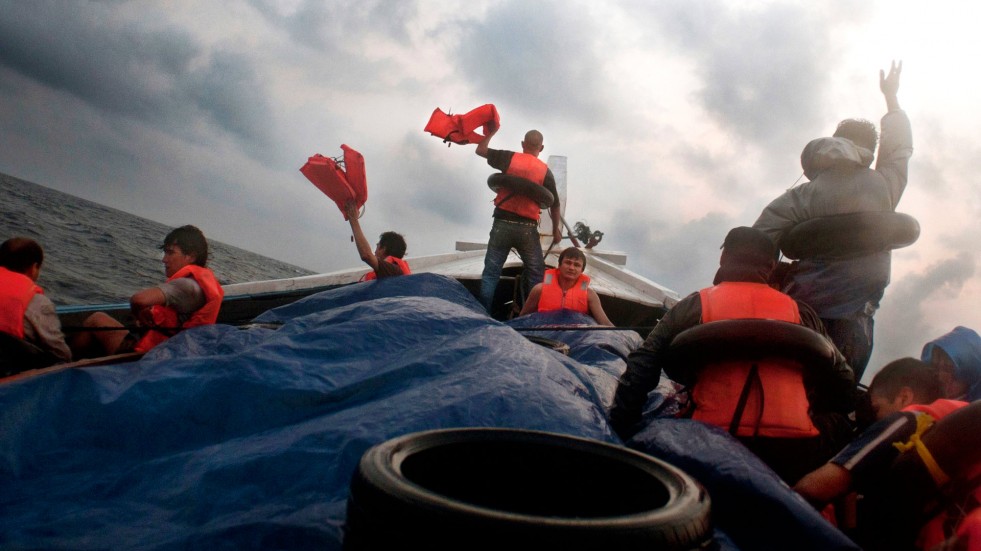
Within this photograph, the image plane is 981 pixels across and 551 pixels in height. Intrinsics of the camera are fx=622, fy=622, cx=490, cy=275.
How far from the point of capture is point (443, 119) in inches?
249

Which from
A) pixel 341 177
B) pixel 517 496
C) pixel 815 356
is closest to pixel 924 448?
pixel 815 356

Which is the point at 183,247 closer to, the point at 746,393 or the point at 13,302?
the point at 13,302

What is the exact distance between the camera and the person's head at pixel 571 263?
5617mm

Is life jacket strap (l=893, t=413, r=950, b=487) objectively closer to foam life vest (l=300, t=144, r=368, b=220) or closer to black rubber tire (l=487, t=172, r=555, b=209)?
foam life vest (l=300, t=144, r=368, b=220)

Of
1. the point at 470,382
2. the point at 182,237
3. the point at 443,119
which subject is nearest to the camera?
the point at 470,382

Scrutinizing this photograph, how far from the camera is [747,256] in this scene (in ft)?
7.82

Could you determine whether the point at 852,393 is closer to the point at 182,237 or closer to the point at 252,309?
the point at 182,237

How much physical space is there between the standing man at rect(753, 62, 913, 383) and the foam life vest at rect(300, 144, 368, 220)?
10.1ft

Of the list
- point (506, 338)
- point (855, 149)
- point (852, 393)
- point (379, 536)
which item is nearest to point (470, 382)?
point (506, 338)

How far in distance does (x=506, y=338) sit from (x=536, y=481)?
3.73 feet

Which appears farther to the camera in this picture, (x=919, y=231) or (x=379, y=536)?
(x=919, y=231)

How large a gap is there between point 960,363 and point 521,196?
4145mm

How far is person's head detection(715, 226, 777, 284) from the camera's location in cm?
237

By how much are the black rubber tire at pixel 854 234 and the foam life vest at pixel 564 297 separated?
232 centimetres
